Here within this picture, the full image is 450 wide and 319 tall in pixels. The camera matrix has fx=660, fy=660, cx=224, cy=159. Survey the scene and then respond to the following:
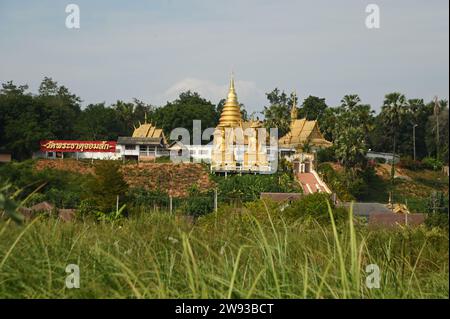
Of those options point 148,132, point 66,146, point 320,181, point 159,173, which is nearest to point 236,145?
point 159,173

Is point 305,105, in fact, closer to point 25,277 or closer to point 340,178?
point 340,178

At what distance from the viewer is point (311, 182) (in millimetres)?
37500

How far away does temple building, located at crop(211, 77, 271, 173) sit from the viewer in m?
39.6

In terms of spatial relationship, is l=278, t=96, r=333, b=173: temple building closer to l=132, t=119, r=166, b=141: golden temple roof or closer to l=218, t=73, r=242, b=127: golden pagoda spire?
l=218, t=73, r=242, b=127: golden pagoda spire

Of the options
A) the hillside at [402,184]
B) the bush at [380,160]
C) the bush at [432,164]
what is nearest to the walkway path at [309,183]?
the hillside at [402,184]

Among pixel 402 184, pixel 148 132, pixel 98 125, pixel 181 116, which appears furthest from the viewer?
pixel 181 116

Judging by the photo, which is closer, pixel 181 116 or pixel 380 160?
pixel 380 160

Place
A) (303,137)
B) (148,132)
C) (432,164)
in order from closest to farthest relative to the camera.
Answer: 1. (432,164)
2. (303,137)
3. (148,132)

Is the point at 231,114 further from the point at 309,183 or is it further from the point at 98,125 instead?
the point at 98,125

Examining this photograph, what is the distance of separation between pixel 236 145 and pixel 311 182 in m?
6.23

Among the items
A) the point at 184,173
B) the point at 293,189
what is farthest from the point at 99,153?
the point at 293,189

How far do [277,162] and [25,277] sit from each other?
3731 centimetres

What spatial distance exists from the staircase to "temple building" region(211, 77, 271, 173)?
86.6 inches

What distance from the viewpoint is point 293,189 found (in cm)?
3572
